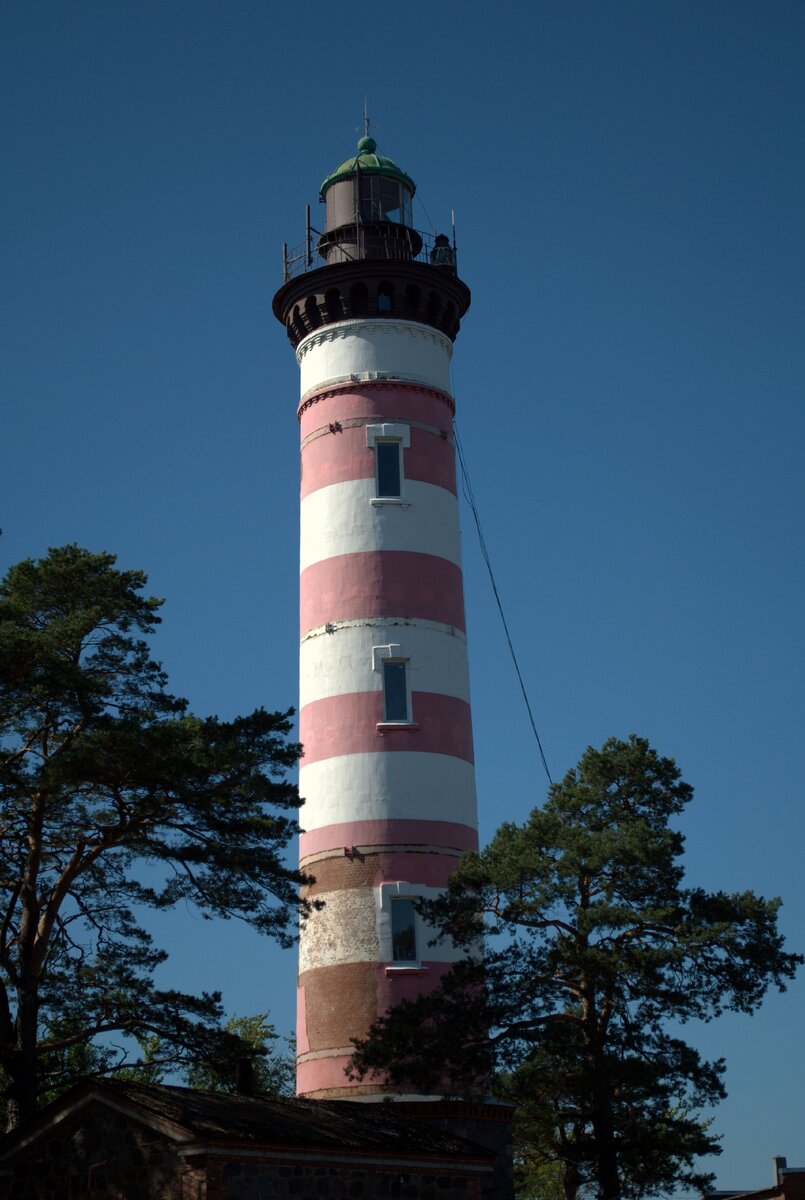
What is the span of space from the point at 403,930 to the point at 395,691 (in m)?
4.91

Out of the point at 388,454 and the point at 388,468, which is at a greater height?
the point at 388,454

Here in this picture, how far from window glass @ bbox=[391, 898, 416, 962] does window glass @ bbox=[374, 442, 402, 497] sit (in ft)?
29.2

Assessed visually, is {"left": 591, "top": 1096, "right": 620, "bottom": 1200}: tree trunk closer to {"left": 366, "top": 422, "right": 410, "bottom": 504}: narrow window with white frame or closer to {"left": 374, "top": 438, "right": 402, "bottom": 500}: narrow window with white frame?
{"left": 374, "top": 438, "right": 402, "bottom": 500}: narrow window with white frame

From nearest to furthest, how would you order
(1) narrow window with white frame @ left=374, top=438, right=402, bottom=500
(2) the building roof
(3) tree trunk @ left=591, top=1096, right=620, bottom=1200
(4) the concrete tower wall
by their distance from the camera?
(2) the building roof
(3) tree trunk @ left=591, top=1096, right=620, bottom=1200
(4) the concrete tower wall
(1) narrow window with white frame @ left=374, top=438, right=402, bottom=500

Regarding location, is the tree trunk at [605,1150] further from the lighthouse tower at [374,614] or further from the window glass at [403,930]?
the window glass at [403,930]

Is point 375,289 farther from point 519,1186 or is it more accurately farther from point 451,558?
point 519,1186

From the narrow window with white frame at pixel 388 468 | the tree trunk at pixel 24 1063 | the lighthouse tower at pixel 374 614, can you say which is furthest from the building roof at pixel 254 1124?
the narrow window with white frame at pixel 388 468

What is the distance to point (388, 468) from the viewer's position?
111ft

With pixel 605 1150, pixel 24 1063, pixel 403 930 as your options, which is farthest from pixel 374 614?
pixel 24 1063

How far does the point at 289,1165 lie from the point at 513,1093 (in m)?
6.93

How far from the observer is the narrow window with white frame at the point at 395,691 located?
104 ft

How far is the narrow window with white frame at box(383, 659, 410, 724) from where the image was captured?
3164 centimetres

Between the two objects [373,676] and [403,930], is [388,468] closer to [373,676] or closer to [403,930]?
[373,676]

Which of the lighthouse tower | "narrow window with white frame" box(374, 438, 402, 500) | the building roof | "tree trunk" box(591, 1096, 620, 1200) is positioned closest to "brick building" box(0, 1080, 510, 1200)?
the building roof
